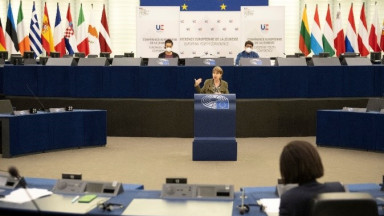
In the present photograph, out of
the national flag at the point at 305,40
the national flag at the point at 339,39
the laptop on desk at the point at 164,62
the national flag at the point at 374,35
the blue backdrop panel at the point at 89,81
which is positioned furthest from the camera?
the national flag at the point at 374,35

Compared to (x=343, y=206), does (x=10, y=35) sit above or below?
above

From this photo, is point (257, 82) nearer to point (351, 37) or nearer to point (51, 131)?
point (51, 131)

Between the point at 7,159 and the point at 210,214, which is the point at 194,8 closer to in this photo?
the point at 7,159

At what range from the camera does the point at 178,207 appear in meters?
4.75

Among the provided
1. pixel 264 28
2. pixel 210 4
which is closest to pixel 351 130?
pixel 264 28

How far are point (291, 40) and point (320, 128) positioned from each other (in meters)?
10.2

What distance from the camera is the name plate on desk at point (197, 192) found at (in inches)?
200

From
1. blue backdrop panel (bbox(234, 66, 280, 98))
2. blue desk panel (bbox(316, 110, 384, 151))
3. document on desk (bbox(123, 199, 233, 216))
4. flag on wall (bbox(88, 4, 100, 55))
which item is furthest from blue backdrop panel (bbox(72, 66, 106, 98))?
document on desk (bbox(123, 199, 233, 216))

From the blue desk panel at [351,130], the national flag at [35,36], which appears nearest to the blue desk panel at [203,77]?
the blue desk panel at [351,130]

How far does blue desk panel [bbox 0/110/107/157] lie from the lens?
10859 millimetres

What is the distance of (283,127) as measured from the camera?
13.9 m

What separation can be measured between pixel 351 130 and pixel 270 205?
758 cm

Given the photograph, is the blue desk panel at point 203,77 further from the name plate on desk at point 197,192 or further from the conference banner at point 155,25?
the name plate on desk at point 197,192

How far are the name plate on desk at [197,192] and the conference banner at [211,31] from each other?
13661 millimetres
